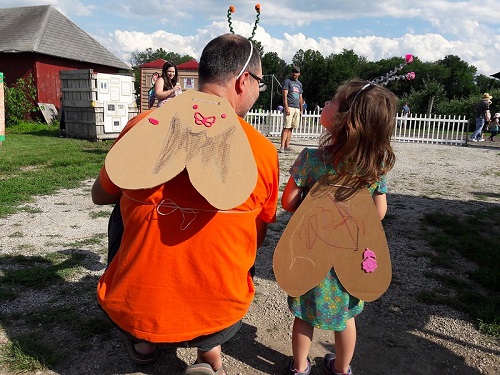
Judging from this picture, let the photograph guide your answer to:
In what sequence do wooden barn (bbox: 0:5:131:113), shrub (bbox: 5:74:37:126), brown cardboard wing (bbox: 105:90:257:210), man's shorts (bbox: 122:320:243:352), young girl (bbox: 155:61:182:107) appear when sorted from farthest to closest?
wooden barn (bbox: 0:5:131:113)
shrub (bbox: 5:74:37:126)
young girl (bbox: 155:61:182:107)
man's shorts (bbox: 122:320:243:352)
brown cardboard wing (bbox: 105:90:257:210)

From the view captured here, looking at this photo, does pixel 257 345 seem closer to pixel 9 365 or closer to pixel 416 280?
pixel 9 365

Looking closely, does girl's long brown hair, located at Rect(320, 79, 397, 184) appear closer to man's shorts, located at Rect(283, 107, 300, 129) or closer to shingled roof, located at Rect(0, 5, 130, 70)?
man's shorts, located at Rect(283, 107, 300, 129)

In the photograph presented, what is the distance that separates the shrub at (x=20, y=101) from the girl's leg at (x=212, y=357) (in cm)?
1594

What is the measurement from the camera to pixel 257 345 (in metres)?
2.33

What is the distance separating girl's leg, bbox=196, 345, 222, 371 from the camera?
1.86 m

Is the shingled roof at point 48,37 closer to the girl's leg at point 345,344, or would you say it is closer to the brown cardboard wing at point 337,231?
the brown cardboard wing at point 337,231

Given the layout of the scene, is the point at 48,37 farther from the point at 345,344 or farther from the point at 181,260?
the point at 345,344

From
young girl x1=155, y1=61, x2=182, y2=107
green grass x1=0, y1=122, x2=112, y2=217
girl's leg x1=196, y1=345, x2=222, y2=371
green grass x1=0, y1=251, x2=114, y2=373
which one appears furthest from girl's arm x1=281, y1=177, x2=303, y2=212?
young girl x1=155, y1=61, x2=182, y2=107

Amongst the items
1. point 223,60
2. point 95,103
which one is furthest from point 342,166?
point 95,103

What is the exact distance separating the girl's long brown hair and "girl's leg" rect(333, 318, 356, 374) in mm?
672

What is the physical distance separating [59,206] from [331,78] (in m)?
63.3

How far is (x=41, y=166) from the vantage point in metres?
7.16

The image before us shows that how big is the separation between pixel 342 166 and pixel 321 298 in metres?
0.60

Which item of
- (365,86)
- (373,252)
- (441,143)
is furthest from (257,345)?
(441,143)
